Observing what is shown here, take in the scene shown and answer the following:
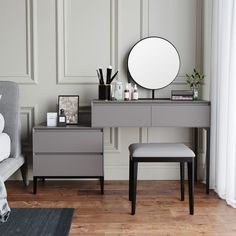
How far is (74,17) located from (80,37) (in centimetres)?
18

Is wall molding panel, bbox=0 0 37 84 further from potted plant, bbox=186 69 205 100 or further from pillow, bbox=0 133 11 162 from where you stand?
potted plant, bbox=186 69 205 100

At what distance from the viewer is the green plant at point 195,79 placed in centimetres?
379

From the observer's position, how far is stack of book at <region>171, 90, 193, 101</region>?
3600 mm

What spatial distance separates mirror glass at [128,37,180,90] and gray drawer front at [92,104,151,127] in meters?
0.43

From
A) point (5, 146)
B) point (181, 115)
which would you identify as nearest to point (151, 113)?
point (181, 115)

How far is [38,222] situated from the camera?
2.81 metres

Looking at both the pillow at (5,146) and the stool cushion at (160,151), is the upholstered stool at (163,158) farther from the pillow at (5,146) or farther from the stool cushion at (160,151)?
the pillow at (5,146)

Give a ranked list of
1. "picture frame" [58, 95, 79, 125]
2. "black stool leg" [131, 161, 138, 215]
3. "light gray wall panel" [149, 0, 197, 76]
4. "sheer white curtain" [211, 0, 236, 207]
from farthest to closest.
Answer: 1. "light gray wall panel" [149, 0, 197, 76]
2. "picture frame" [58, 95, 79, 125]
3. "sheer white curtain" [211, 0, 236, 207]
4. "black stool leg" [131, 161, 138, 215]

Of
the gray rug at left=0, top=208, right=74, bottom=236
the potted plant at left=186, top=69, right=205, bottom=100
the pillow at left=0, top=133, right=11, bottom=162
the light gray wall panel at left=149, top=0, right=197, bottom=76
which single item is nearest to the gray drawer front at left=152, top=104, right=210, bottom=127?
the potted plant at left=186, top=69, right=205, bottom=100

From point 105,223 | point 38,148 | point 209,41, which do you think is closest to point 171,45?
point 209,41

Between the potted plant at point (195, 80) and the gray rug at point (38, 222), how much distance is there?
1458 millimetres

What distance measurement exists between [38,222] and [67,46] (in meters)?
1.71

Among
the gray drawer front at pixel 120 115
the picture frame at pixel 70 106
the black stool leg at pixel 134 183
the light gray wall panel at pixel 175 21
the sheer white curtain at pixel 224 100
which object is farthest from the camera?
the light gray wall panel at pixel 175 21

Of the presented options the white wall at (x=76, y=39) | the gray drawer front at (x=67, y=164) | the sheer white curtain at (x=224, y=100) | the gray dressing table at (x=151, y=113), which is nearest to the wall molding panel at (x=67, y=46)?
the white wall at (x=76, y=39)
